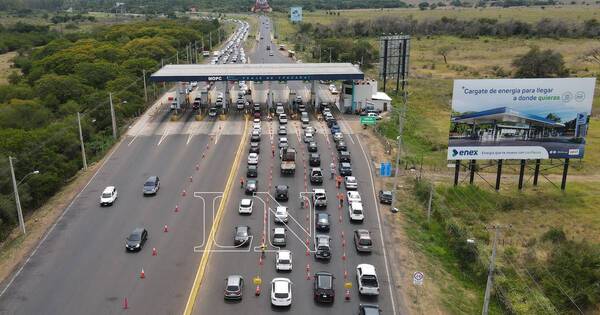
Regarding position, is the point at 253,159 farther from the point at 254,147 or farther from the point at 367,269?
the point at 367,269

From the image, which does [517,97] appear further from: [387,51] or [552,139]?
[387,51]

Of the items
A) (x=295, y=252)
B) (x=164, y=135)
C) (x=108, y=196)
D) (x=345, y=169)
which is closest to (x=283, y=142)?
(x=345, y=169)

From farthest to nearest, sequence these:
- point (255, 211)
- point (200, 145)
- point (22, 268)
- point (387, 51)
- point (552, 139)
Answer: point (387, 51) < point (200, 145) < point (552, 139) < point (255, 211) < point (22, 268)

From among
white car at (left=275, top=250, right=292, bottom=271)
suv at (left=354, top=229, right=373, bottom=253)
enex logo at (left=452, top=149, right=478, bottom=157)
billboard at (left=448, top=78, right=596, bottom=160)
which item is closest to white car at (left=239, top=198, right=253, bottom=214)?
white car at (left=275, top=250, right=292, bottom=271)

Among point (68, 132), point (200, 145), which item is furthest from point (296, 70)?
point (68, 132)

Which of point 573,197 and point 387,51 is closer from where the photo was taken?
point 573,197
